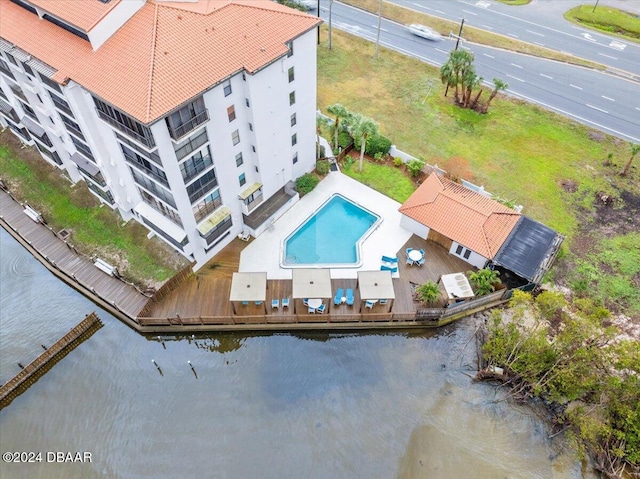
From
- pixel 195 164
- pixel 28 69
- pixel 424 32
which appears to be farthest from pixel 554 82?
pixel 28 69

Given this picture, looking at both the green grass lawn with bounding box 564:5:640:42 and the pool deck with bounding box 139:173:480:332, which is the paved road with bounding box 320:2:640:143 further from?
the pool deck with bounding box 139:173:480:332

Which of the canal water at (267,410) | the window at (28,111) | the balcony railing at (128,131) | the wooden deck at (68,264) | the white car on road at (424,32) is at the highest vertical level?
the balcony railing at (128,131)

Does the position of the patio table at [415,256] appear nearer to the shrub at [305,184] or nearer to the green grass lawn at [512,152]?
the green grass lawn at [512,152]

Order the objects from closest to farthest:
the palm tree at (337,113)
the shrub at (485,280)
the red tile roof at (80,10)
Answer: the red tile roof at (80,10) < the shrub at (485,280) < the palm tree at (337,113)

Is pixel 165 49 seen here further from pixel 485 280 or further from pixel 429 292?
pixel 485 280

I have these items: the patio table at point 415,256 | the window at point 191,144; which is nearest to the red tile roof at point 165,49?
the window at point 191,144

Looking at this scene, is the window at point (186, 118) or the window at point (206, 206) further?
the window at point (206, 206)

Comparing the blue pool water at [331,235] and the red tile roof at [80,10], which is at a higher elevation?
the red tile roof at [80,10]
